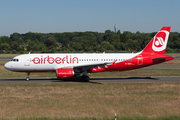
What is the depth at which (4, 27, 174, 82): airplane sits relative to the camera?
33.1 meters

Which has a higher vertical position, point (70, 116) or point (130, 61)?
point (130, 61)

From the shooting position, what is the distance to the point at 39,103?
19312mm

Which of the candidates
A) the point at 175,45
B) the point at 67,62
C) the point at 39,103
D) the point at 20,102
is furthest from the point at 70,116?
the point at 175,45

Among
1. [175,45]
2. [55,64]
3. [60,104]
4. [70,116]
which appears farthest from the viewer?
[175,45]

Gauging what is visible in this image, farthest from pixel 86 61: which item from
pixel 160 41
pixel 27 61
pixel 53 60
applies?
pixel 160 41

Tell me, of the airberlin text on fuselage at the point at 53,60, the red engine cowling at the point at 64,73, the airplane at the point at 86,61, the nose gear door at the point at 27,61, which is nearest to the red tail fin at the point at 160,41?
the airplane at the point at 86,61

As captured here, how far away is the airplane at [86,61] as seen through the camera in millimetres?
33125

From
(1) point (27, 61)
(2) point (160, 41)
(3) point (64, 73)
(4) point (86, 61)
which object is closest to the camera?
(3) point (64, 73)

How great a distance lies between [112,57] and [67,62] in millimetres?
6980

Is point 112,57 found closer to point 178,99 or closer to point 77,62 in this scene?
point 77,62

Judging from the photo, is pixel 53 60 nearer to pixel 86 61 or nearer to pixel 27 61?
pixel 27 61

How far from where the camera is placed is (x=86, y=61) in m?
34.3

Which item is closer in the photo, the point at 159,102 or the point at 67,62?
the point at 159,102

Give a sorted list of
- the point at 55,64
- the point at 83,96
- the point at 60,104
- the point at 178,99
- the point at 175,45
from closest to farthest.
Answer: the point at 60,104 < the point at 178,99 < the point at 83,96 < the point at 55,64 < the point at 175,45
